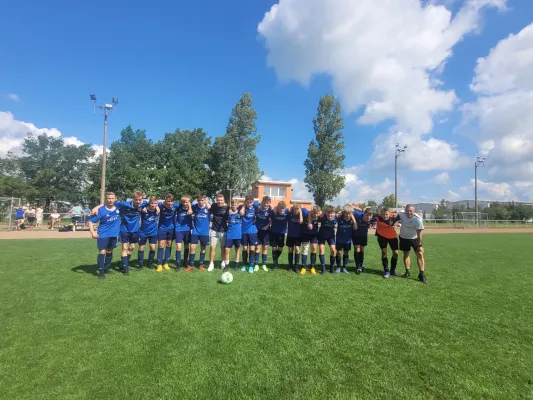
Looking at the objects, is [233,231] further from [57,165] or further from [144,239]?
[57,165]

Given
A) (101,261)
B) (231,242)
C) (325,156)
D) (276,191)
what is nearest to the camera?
(101,261)

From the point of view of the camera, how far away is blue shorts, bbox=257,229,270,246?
27.7 ft

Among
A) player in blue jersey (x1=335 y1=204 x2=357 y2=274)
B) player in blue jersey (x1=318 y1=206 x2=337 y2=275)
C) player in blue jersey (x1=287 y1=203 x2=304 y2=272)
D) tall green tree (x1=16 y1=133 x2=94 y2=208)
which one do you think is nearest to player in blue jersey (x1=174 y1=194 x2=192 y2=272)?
player in blue jersey (x1=287 y1=203 x2=304 y2=272)

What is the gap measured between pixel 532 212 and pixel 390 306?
6655 centimetres

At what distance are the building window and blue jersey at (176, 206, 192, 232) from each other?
36338 mm

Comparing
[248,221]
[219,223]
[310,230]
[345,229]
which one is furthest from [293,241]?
[219,223]

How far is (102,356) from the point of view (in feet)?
11.4

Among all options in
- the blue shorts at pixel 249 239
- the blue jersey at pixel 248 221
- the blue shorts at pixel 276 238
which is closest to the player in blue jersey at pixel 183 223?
the blue jersey at pixel 248 221

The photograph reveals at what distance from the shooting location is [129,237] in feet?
26.0

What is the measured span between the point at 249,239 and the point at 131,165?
41.3m

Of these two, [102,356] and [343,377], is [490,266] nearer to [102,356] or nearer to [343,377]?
[343,377]

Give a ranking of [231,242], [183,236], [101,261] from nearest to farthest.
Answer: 1. [101,261]
2. [231,242]
3. [183,236]

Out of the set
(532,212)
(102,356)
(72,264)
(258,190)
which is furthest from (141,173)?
(532,212)

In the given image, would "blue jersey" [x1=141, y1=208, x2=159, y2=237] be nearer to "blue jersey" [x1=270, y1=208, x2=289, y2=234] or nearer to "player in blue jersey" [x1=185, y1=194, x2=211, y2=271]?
"player in blue jersey" [x1=185, y1=194, x2=211, y2=271]
